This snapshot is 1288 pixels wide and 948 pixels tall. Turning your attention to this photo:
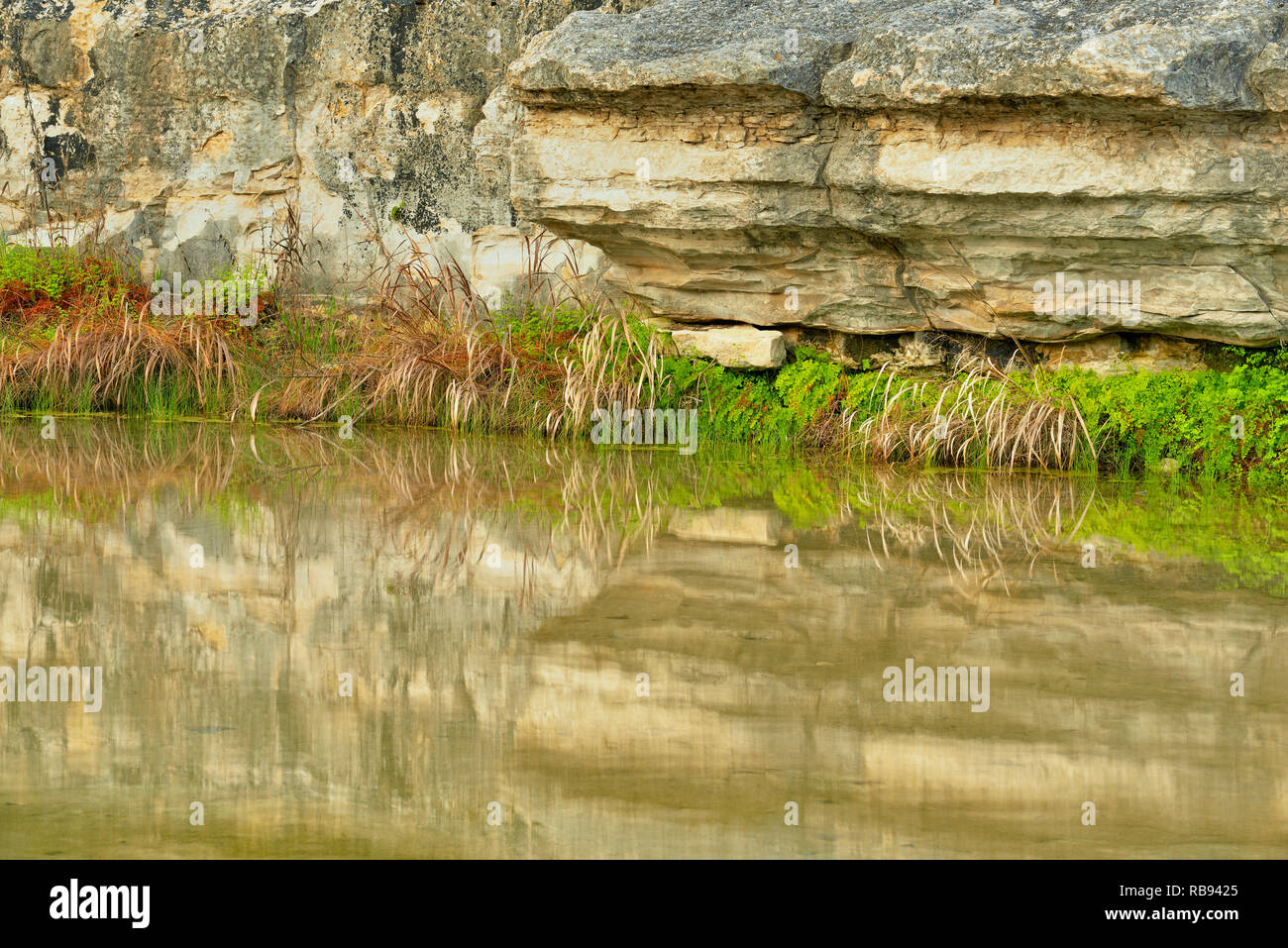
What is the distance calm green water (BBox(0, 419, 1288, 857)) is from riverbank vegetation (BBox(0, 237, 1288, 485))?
85 cm

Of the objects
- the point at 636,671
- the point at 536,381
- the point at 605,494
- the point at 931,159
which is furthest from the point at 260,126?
the point at 636,671

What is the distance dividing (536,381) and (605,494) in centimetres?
220

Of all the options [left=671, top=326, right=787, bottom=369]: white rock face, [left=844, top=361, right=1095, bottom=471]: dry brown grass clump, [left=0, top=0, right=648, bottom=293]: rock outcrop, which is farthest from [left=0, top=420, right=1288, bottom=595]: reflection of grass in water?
[left=0, top=0, right=648, bottom=293]: rock outcrop

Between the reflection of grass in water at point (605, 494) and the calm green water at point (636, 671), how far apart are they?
4 cm

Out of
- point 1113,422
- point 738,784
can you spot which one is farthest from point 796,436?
point 738,784

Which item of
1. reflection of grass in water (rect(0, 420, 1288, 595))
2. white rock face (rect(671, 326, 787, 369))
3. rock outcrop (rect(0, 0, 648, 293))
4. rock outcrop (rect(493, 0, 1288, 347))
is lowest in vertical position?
reflection of grass in water (rect(0, 420, 1288, 595))

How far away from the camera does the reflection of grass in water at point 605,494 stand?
565 cm

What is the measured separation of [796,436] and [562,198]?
192 centimetres

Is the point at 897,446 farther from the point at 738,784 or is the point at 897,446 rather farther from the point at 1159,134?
the point at 738,784

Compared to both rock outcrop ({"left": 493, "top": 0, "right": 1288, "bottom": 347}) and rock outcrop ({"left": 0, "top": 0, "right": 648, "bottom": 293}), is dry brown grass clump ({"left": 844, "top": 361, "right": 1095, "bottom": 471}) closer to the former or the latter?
rock outcrop ({"left": 493, "top": 0, "right": 1288, "bottom": 347})

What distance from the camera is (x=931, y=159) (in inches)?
284

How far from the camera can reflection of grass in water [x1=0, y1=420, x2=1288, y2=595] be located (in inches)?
223

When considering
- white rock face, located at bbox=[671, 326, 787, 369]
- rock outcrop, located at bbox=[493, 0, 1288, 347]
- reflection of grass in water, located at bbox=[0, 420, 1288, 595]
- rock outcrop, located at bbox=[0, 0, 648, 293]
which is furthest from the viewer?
rock outcrop, located at bbox=[0, 0, 648, 293]

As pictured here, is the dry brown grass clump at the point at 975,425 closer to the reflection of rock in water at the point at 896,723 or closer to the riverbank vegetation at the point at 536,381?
the riverbank vegetation at the point at 536,381
